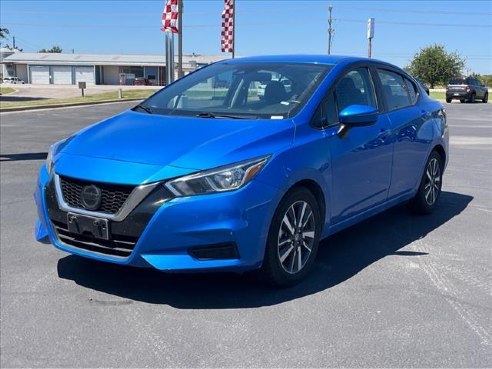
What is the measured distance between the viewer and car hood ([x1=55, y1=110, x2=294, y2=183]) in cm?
345

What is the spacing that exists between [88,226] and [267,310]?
50.2 inches

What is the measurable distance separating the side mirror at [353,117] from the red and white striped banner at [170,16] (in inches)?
486

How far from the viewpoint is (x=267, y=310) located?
3.67 metres

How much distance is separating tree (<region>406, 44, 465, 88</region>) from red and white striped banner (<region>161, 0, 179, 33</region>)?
60672mm

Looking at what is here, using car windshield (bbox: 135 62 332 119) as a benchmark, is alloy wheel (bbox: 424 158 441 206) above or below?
below

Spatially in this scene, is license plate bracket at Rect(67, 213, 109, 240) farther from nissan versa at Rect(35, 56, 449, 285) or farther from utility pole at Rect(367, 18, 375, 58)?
utility pole at Rect(367, 18, 375, 58)

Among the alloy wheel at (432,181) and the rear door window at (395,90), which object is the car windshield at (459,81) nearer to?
the alloy wheel at (432,181)

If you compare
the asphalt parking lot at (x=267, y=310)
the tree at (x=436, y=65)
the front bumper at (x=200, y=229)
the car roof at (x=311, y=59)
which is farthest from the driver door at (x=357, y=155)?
the tree at (x=436, y=65)

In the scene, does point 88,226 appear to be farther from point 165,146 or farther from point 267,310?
point 267,310

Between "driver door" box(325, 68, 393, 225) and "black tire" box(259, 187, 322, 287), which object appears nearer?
"black tire" box(259, 187, 322, 287)

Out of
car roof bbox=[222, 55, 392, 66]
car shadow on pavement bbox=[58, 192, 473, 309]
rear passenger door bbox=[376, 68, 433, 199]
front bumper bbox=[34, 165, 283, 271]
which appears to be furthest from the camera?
rear passenger door bbox=[376, 68, 433, 199]

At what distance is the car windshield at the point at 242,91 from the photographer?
4.29 metres

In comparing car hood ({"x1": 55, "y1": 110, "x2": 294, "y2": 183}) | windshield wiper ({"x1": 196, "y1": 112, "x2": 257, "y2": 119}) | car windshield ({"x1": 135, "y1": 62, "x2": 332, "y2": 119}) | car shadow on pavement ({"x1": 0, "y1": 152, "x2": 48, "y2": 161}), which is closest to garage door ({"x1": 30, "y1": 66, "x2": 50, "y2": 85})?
car shadow on pavement ({"x1": 0, "y1": 152, "x2": 48, "y2": 161})

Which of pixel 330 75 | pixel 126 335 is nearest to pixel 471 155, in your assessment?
pixel 330 75
